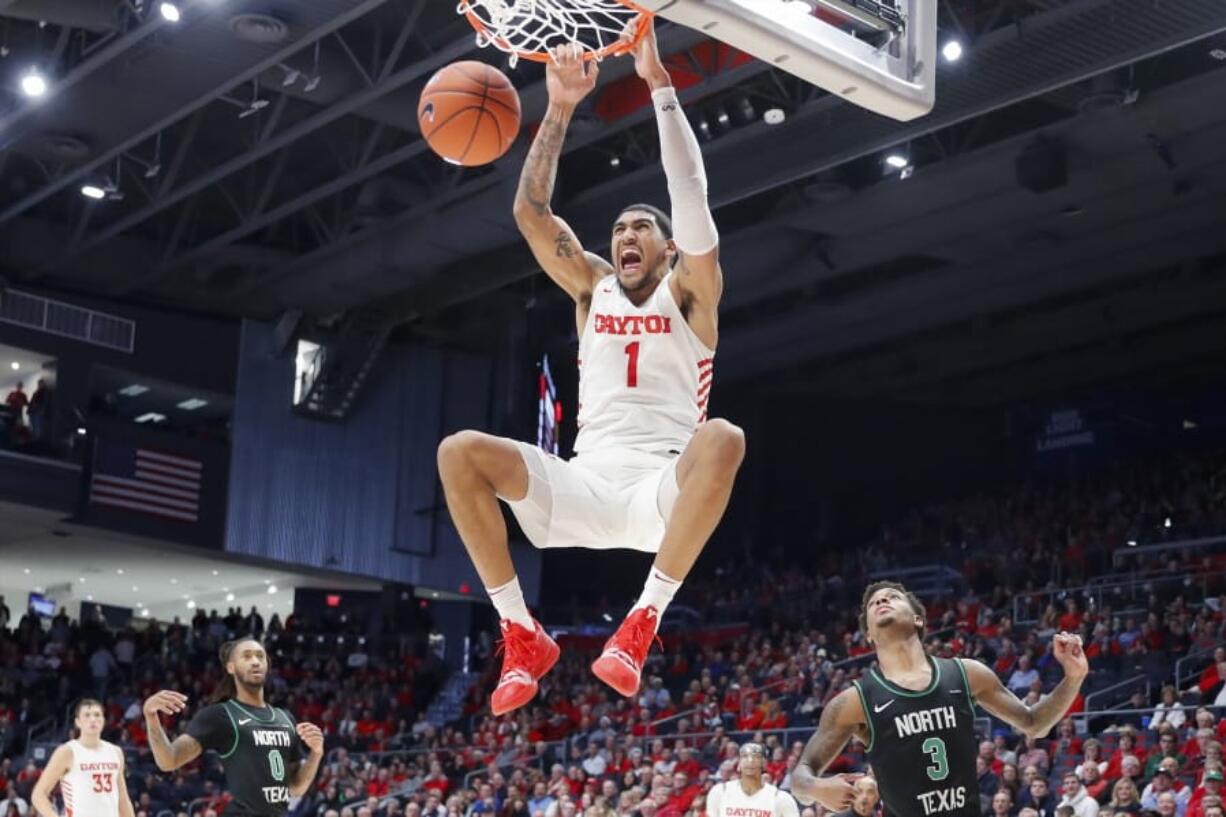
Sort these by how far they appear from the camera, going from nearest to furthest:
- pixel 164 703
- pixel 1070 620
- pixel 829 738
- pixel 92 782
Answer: pixel 829 738 < pixel 164 703 < pixel 92 782 < pixel 1070 620

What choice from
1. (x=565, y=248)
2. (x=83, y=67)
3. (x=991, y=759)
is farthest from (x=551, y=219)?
(x=83, y=67)

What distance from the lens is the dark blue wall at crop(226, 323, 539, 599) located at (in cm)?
2897

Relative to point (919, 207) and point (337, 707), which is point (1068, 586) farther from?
point (337, 707)

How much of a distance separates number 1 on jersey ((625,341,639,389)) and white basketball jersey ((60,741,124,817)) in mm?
6135

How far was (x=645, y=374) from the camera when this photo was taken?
6328 millimetres

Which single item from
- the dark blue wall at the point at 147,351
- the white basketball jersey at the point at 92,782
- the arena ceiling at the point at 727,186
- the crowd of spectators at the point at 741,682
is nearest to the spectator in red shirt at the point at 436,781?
the crowd of spectators at the point at 741,682

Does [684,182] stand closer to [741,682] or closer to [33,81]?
[33,81]

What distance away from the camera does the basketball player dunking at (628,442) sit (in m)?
5.98

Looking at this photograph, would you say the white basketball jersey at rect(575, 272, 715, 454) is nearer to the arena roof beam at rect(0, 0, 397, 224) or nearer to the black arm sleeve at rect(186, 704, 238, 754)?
the black arm sleeve at rect(186, 704, 238, 754)

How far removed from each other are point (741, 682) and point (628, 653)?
16.4 m

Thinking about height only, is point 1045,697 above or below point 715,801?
above

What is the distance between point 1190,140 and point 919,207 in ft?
12.0

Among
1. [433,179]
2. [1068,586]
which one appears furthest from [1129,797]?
[433,179]

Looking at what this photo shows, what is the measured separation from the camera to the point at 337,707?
26969 millimetres
